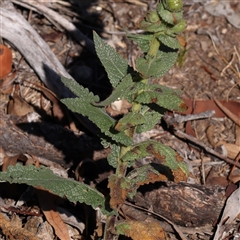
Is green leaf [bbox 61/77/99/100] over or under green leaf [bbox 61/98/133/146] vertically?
over

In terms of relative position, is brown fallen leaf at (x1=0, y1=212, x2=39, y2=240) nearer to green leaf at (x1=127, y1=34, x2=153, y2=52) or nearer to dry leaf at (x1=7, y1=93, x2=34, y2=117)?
dry leaf at (x1=7, y1=93, x2=34, y2=117)

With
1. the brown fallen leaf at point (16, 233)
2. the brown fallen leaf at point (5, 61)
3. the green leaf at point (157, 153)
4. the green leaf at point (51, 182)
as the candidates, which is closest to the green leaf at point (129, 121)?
the green leaf at point (157, 153)

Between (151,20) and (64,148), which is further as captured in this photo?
(64,148)

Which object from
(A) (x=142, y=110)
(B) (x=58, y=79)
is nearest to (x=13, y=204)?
(B) (x=58, y=79)

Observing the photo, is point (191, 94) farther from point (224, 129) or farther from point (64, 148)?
point (64, 148)

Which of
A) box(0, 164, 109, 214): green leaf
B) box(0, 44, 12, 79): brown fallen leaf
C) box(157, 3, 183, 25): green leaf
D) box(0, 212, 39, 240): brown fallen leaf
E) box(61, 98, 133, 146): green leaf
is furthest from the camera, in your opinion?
box(0, 44, 12, 79): brown fallen leaf

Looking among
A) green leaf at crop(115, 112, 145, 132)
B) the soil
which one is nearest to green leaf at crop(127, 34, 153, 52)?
green leaf at crop(115, 112, 145, 132)
